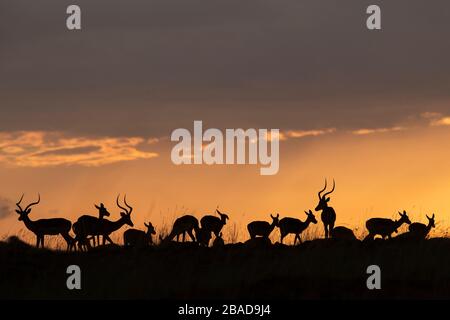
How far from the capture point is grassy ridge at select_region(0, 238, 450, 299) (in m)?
21.3

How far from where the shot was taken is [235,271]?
2336cm

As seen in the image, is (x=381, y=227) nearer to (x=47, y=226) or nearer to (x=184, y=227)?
(x=184, y=227)

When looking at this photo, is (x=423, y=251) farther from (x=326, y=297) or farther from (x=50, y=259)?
(x=50, y=259)

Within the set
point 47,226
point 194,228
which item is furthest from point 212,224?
point 47,226

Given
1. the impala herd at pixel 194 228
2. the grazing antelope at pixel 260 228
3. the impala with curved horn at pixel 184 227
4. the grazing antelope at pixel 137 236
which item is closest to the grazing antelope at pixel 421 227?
the impala herd at pixel 194 228

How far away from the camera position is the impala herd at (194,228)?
29523mm

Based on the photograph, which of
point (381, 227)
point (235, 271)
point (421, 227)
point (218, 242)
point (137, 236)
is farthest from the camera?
point (421, 227)

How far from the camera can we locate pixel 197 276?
75.3ft

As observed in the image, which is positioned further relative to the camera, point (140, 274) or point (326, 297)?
point (140, 274)

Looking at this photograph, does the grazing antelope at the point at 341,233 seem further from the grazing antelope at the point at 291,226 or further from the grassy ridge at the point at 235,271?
the grassy ridge at the point at 235,271

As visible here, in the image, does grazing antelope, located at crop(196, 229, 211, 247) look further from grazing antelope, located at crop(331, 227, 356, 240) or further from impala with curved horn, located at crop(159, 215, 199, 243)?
grazing antelope, located at crop(331, 227, 356, 240)

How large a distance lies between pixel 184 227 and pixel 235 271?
6947mm

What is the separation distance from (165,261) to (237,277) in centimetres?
294
